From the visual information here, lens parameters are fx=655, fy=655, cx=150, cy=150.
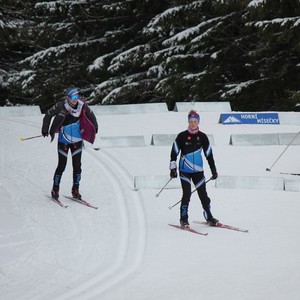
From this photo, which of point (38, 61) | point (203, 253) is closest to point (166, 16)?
point (38, 61)

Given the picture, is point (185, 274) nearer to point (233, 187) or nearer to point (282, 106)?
point (233, 187)

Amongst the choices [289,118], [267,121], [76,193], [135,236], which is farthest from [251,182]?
[289,118]

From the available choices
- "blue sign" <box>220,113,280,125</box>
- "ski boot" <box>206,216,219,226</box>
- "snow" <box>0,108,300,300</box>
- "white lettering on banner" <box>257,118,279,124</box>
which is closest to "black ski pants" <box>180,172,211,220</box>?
"ski boot" <box>206,216,219,226</box>

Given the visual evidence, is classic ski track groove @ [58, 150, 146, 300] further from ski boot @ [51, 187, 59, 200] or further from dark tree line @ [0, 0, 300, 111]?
dark tree line @ [0, 0, 300, 111]

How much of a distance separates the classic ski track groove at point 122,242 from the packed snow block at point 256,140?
322 centimetres

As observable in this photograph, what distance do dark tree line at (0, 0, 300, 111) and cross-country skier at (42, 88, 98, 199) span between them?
888 cm

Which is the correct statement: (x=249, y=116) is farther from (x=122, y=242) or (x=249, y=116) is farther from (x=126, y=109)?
(x=122, y=242)

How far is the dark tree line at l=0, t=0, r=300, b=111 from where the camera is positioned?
22703mm

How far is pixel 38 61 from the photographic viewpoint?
1129 inches

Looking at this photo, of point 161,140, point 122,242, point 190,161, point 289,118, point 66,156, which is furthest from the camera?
point 289,118

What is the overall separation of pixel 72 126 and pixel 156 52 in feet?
48.2

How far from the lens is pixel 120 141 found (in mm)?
15000

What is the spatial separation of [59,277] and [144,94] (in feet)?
67.8

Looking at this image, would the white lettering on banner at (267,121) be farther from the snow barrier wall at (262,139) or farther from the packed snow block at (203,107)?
the packed snow block at (203,107)
